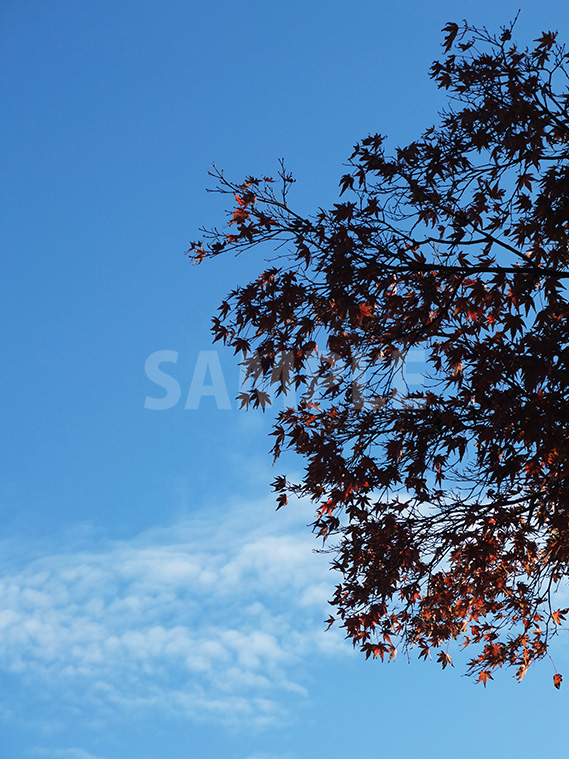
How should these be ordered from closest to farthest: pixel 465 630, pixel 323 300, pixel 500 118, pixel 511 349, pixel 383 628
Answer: pixel 511 349 → pixel 500 118 → pixel 323 300 → pixel 383 628 → pixel 465 630

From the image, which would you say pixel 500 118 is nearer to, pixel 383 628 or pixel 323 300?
pixel 323 300

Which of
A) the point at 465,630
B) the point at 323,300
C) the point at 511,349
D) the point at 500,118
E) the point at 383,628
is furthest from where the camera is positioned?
the point at 465,630

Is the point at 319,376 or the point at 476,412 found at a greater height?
the point at 319,376

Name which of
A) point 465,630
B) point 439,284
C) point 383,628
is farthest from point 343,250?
point 465,630

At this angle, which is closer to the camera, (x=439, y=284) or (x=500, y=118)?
(x=500, y=118)

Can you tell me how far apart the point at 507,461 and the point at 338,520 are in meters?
1.64

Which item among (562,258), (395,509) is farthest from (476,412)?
(562,258)

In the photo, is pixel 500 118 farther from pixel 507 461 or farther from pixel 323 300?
pixel 507 461

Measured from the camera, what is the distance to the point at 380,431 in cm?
641

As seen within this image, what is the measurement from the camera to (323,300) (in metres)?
6.30

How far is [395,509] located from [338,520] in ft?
1.73

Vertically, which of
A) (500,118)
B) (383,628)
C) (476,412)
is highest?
(500,118)

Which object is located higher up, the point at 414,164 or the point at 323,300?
the point at 414,164

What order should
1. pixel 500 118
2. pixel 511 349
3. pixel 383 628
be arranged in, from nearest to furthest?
1. pixel 511 349
2. pixel 500 118
3. pixel 383 628
